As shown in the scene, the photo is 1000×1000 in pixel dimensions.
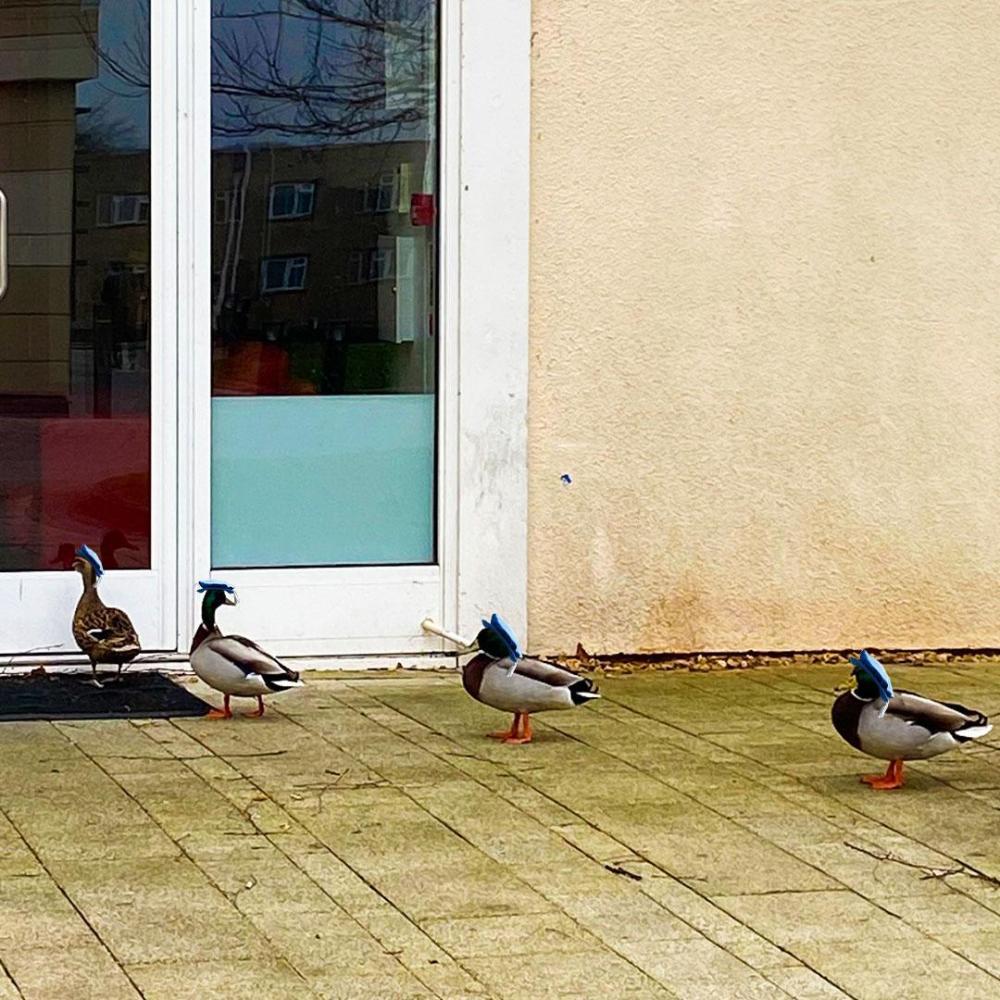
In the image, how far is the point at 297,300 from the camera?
852 cm

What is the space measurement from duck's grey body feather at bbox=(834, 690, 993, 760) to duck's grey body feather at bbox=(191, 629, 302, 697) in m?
1.96

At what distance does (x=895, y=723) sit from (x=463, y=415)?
9.12ft

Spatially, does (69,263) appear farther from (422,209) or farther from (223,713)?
(223,713)

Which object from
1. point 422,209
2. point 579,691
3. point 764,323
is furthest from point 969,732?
point 422,209

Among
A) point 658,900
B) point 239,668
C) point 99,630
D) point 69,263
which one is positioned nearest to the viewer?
point 658,900

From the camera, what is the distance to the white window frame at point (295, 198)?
8.46 metres

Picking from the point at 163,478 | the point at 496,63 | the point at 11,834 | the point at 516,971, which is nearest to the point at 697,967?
the point at 516,971

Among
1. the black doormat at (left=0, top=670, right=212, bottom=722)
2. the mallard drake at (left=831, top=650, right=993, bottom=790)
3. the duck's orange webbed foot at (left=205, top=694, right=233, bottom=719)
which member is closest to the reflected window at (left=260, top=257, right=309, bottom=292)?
the black doormat at (left=0, top=670, right=212, bottom=722)

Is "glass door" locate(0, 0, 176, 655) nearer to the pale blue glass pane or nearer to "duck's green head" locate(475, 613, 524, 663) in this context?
the pale blue glass pane

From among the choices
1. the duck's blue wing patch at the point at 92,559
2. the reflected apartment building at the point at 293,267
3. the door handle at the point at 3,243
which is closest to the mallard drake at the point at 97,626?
the duck's blue wing patch at the point at 92,559

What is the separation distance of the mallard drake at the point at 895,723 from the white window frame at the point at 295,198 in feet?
10.5

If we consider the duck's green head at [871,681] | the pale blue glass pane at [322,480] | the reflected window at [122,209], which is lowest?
the duck's green head at [871,681]

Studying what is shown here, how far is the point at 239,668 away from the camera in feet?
23.8

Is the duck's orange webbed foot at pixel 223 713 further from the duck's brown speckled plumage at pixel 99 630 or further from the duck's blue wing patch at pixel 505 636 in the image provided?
the duck's blue wing patch at pixel 505 636
